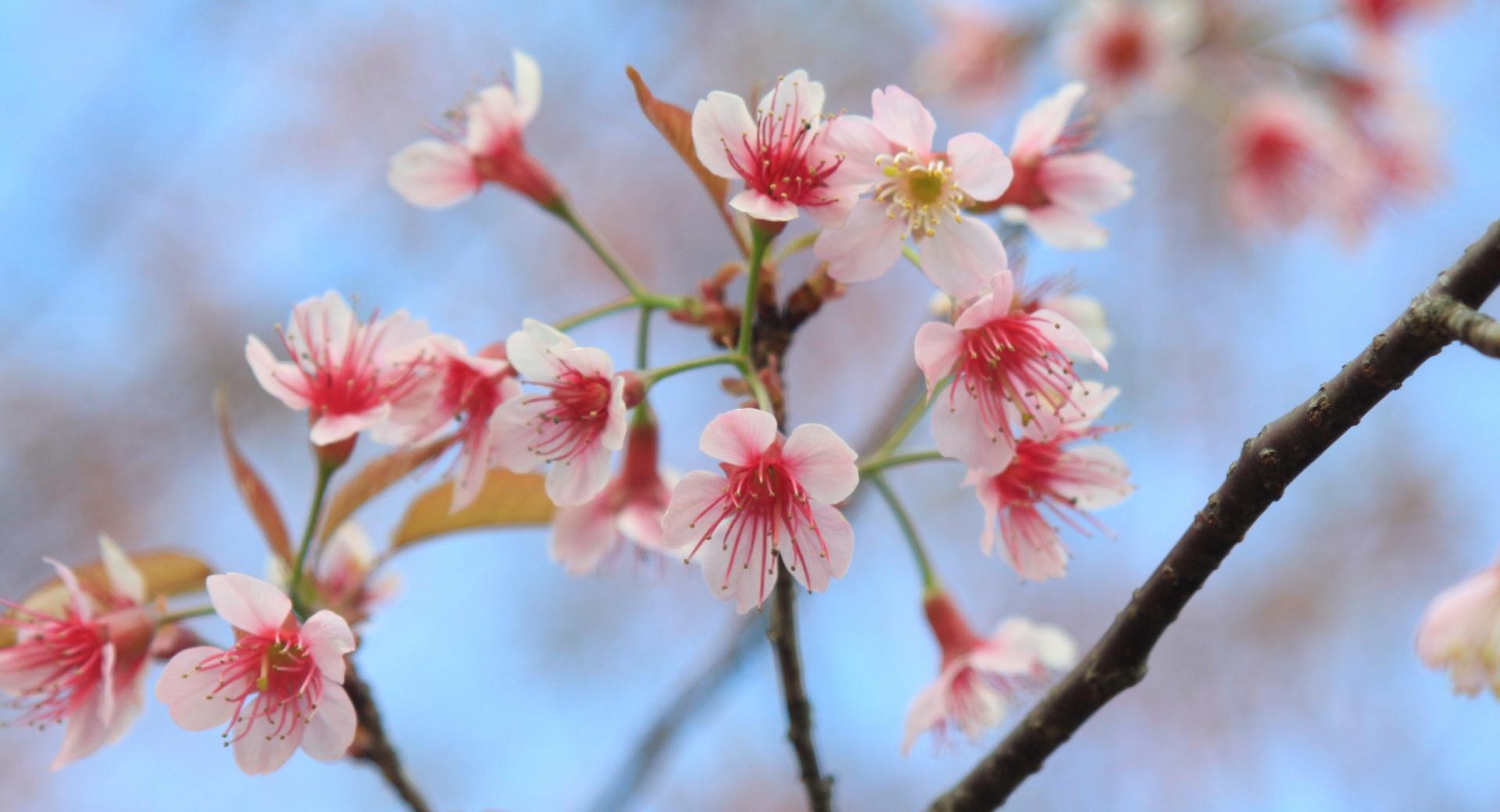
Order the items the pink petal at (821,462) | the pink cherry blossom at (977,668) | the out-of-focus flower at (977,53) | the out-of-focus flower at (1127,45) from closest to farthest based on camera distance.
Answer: the pink petal at (821,462), the pink cherry blossom at (977,668), the out-of-focus flower at (1127,45), the out-of-focus flower at (977,53)

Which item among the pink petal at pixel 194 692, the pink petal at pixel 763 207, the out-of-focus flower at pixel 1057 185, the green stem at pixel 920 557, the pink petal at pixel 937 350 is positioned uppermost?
the out-of-focus flower at pixel 1057 185

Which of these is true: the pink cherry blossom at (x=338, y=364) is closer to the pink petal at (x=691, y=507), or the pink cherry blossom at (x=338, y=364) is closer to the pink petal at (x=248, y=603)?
the pink petal at (x=248, y=603)

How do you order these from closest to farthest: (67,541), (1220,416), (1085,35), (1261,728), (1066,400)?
(1066,400) → (1085,35) → (67,541) → (1261,728) → (1220,416)

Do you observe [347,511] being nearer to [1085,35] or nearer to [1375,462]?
[1085,35]

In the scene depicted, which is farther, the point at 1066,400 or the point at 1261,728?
the point at 1261,728

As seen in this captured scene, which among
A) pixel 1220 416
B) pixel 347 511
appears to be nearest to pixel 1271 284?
pixel 1220 416

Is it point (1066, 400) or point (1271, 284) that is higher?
point (1271, 284)

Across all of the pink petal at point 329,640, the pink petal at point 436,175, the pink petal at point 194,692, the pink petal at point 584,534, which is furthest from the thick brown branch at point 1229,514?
the pink petal at point 436,175
